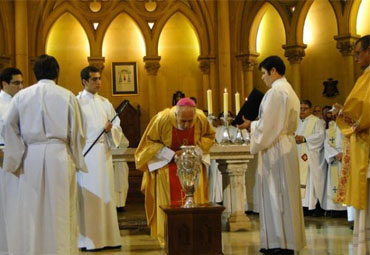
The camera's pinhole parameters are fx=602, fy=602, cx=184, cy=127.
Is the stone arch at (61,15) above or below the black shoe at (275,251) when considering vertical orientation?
above

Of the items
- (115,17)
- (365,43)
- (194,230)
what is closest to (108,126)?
(194,230)

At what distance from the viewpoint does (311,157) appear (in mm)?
9273

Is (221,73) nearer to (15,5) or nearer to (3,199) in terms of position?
(15,5)

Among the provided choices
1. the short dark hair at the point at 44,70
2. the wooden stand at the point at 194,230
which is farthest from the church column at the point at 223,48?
A: the short dark hair at the point at 44,70

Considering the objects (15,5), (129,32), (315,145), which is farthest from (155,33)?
(315,145)

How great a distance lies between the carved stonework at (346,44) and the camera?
12711 mm

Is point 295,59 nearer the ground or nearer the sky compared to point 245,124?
nearer the sky

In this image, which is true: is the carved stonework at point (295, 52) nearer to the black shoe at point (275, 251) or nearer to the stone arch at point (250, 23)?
the stone arch at point (250, 23)

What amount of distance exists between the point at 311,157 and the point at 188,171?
422cm

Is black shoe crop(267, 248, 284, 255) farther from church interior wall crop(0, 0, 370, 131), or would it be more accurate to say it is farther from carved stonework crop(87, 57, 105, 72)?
carved stonework crop(87, 57, 105, 72)

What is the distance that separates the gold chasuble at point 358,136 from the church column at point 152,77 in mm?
9765

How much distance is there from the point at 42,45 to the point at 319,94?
6.54 metres

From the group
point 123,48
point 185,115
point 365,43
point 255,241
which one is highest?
point 123,48

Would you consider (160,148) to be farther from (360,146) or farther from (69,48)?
(69,48)
